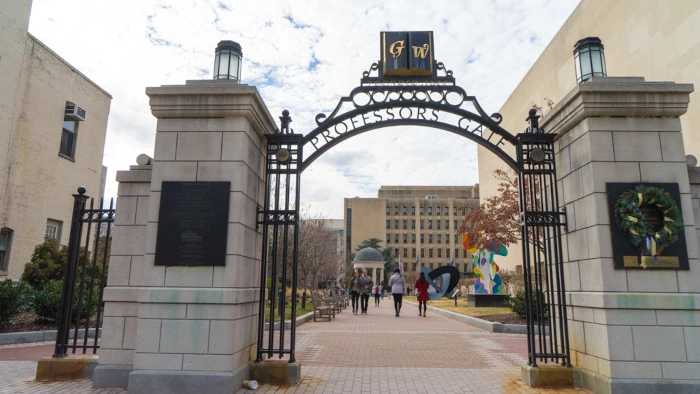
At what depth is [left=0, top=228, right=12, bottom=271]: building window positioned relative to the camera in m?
16.2

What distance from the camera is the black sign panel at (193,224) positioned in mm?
6305

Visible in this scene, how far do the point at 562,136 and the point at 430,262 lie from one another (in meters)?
98.5

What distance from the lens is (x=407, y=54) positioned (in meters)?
7.56

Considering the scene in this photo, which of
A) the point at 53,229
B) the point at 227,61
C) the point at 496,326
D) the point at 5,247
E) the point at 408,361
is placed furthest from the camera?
the point at 53,229

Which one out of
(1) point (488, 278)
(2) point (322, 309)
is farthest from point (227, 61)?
(1) point (488, 278)

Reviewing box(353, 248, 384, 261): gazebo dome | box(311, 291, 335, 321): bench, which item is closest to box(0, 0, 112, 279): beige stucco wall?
box(311, 291, 335, 321): bench

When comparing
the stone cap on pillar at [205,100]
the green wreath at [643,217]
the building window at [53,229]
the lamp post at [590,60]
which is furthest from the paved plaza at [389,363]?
the building window at [53,229]

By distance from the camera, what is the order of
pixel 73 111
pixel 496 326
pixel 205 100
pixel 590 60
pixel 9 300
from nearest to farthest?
pixel 205 100, pixel 590 60, pixel 9 300, pixel 496 326, pixel 73 111

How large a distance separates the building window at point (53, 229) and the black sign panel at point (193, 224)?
15.1 m

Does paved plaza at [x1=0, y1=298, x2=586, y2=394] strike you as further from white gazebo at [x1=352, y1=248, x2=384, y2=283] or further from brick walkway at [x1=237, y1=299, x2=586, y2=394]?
white gazebo at [x1=352, y1=248, x2=384, y2=283]

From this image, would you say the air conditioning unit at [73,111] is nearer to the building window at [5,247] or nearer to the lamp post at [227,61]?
the building window at [5,247]

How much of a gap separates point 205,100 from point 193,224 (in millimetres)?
1796

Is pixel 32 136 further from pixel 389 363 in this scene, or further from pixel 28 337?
pixel 389 363

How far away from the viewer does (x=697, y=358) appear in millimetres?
5859
